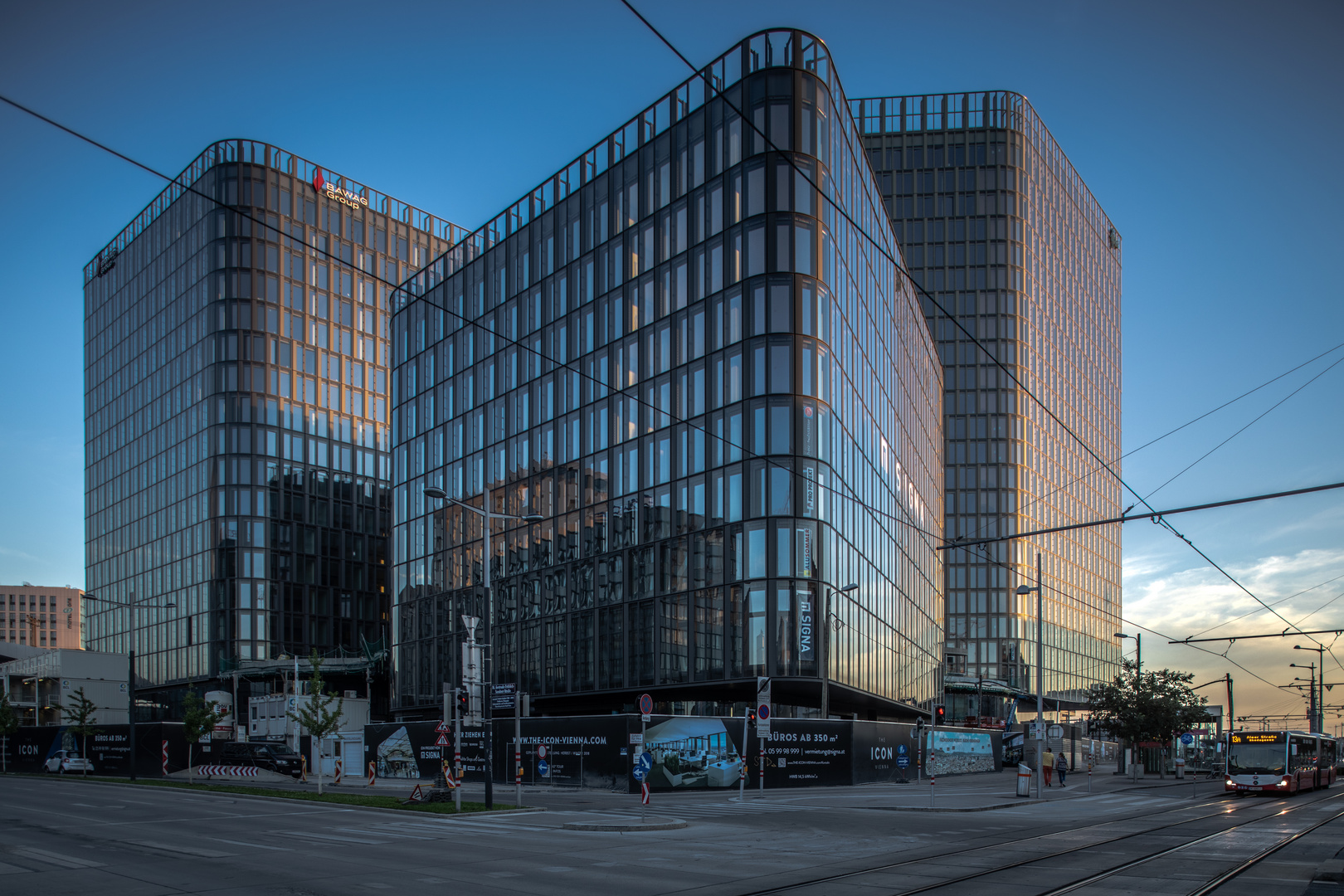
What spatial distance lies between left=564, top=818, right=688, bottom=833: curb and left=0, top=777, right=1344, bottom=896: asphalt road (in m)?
0.45

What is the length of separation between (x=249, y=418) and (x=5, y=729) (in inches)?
1383

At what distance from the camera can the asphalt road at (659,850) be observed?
1492cm

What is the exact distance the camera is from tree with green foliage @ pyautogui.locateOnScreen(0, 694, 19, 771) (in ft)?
212

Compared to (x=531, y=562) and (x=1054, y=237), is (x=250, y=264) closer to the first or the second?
(x=531, y=562)

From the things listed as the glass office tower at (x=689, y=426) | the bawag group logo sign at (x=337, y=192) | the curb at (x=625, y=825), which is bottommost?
the curb at (x=625, y=825)

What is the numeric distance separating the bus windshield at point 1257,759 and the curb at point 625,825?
27.3 meters

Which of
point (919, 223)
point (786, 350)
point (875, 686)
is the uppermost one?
point (919, 223)

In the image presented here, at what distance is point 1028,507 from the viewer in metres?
114

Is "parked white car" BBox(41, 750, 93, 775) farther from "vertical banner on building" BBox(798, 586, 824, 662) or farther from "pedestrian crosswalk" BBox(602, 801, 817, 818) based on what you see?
"pedestrian crosswalk" BBox(602, 801, 817, 818)

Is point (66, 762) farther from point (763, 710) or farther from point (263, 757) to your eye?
point (763, 710)

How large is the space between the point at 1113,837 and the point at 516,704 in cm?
1613

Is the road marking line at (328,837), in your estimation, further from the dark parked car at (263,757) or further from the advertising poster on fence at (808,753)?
the dark parked car at (263,757)

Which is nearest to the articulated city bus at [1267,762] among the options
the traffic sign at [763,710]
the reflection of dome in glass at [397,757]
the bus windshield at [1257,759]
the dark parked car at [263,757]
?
the bus windshield at [1257,759]

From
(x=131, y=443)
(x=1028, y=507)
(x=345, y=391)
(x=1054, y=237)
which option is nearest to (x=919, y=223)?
(x=1054, y=237)
